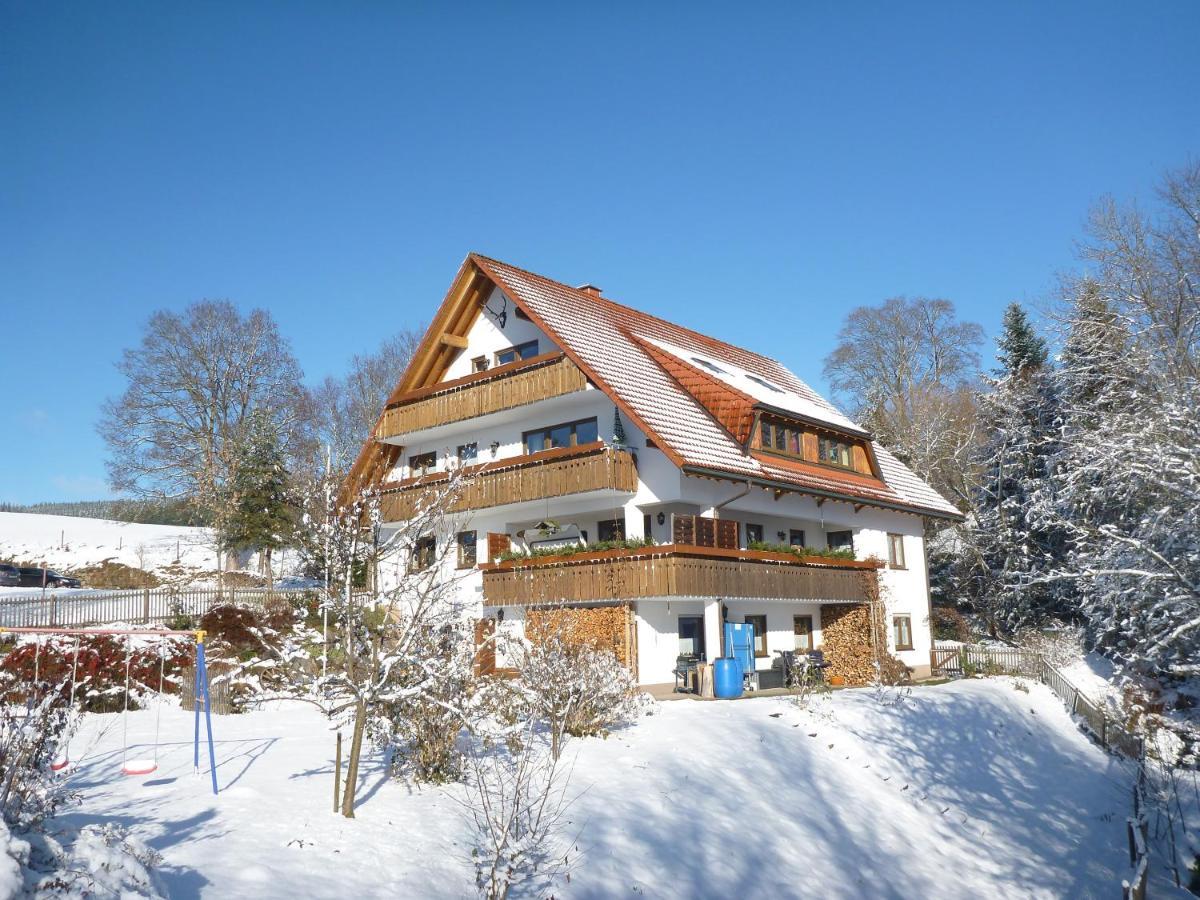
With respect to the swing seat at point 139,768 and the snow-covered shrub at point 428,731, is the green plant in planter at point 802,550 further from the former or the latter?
the swing seat at point 139,768

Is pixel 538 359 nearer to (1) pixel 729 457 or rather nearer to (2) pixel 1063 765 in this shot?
(1) pixel 729 457

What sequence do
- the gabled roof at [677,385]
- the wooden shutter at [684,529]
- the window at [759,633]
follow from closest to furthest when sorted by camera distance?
the wooden shutter at [684,529] → the gabled roof at [677,385] → the window at [759,633]

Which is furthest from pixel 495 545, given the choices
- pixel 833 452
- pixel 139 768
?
pixel 139 768

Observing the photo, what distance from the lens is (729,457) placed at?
24.4 metres

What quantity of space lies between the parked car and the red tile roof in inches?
952

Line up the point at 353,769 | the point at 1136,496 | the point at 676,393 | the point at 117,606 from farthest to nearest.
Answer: the point at 117,606 < the point at 676,393 < the point at 1136,496 < the point at 353,769

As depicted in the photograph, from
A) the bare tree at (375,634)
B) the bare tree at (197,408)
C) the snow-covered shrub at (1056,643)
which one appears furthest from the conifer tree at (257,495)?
the snow-covered shrub at (1056,643)

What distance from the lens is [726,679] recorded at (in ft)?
72.6

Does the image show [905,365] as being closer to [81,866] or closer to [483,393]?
[483,393]

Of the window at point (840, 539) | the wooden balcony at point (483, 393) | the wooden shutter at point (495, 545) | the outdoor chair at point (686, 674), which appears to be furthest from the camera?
the window at point (840, 539)

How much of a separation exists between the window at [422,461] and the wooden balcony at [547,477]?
3.23 m

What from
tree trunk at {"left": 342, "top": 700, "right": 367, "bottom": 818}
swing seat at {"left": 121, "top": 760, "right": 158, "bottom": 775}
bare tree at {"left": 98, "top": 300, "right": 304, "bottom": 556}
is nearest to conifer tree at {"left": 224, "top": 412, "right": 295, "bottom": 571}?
bare tree at {"left": 98, "top": 300, "right": 304, "bottom": 556}

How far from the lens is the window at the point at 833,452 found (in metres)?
29.4

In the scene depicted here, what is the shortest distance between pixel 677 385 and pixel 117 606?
17636 millimetres
